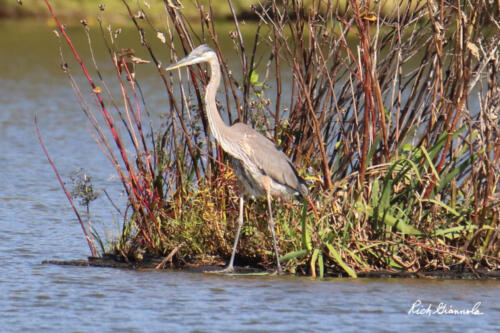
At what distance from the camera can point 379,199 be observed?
6348 millimetres

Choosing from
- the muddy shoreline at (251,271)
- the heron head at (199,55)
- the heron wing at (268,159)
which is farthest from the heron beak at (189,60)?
the muddy shoreline at (251,271)

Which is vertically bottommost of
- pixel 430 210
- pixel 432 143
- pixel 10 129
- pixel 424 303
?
pixel 424 303

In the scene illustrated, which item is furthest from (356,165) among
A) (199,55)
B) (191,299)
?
(191,299)

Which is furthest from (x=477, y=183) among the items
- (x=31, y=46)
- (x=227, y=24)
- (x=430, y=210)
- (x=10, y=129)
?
(x=227, y=24)

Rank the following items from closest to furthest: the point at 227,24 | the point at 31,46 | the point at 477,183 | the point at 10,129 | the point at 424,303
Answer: the point at 424,303 → the point at 477,183 → the point at 10,129 → the point at 31,46 → the point at 227,24

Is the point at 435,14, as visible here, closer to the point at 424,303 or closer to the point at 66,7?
the point at 424,303

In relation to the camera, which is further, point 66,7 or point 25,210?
point 66,7

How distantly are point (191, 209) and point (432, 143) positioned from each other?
5.39 feet
